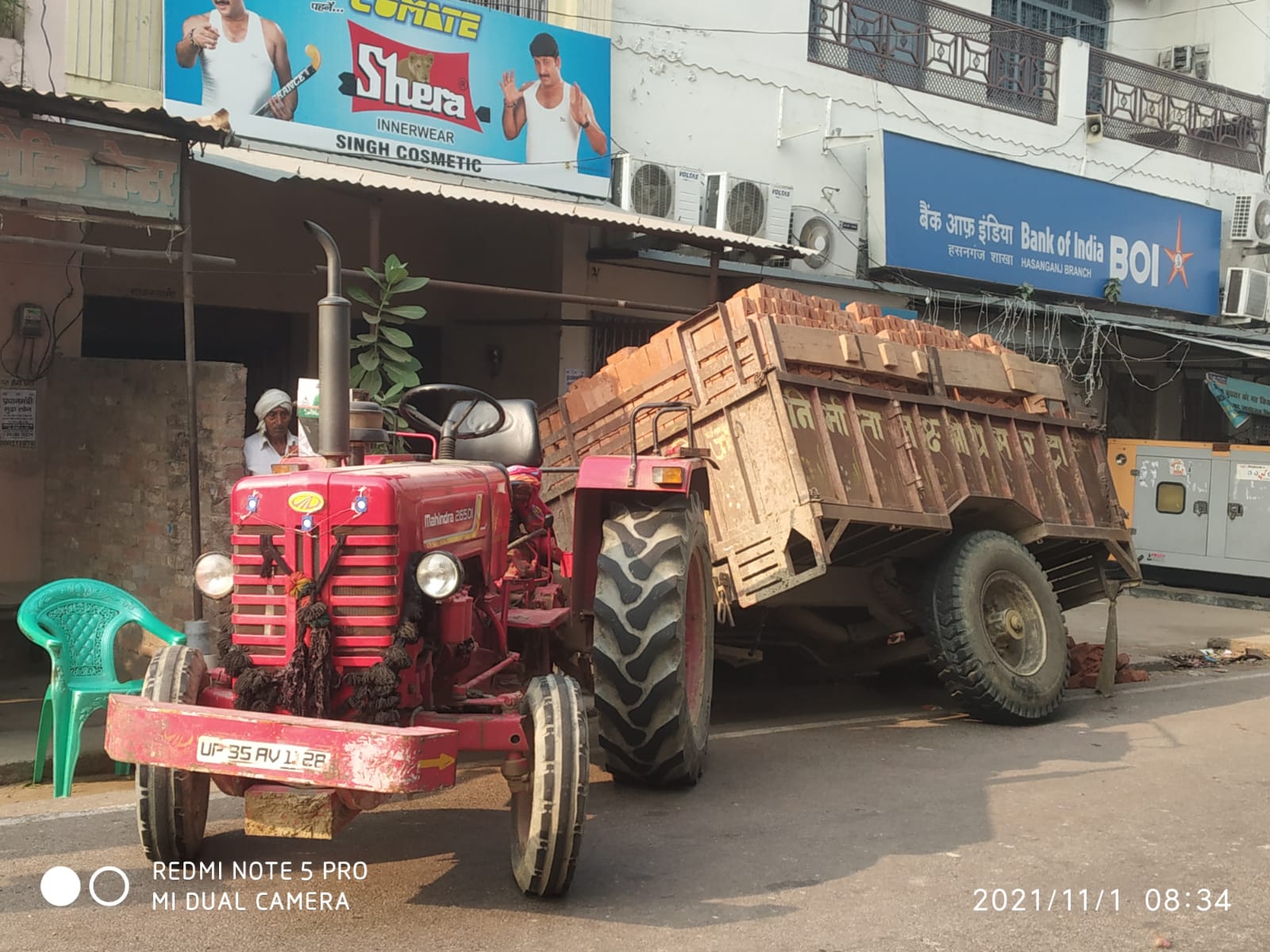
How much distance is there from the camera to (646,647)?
233 inches

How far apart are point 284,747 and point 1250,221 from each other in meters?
20.0

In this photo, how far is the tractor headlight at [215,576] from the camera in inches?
189

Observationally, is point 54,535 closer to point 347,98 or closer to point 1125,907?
point 347,98

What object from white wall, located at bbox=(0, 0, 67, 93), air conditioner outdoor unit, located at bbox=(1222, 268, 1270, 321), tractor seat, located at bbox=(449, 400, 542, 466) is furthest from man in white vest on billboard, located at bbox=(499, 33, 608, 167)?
air conditioner outdoor unit, located at bbox=(1222, 268, 1270, 321)

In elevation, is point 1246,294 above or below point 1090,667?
above

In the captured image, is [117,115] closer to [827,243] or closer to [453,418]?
[453,418]

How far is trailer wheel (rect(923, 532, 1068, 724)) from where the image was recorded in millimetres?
7922

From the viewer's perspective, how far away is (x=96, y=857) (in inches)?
208

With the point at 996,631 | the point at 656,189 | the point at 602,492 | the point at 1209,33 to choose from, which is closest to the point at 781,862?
the point at 602,492

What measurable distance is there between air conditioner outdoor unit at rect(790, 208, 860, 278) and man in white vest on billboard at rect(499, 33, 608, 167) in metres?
3.25

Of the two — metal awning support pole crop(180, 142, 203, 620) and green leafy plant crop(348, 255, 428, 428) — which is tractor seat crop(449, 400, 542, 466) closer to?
metal awning support pole crop(180, 142, 203, 620)

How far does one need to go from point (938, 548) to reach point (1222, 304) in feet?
47.0

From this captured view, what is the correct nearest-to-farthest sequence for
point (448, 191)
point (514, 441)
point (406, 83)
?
point (514, 441), point (448, 191), point (406, 83)

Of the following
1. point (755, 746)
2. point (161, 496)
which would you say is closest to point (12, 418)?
point (161, 496)
